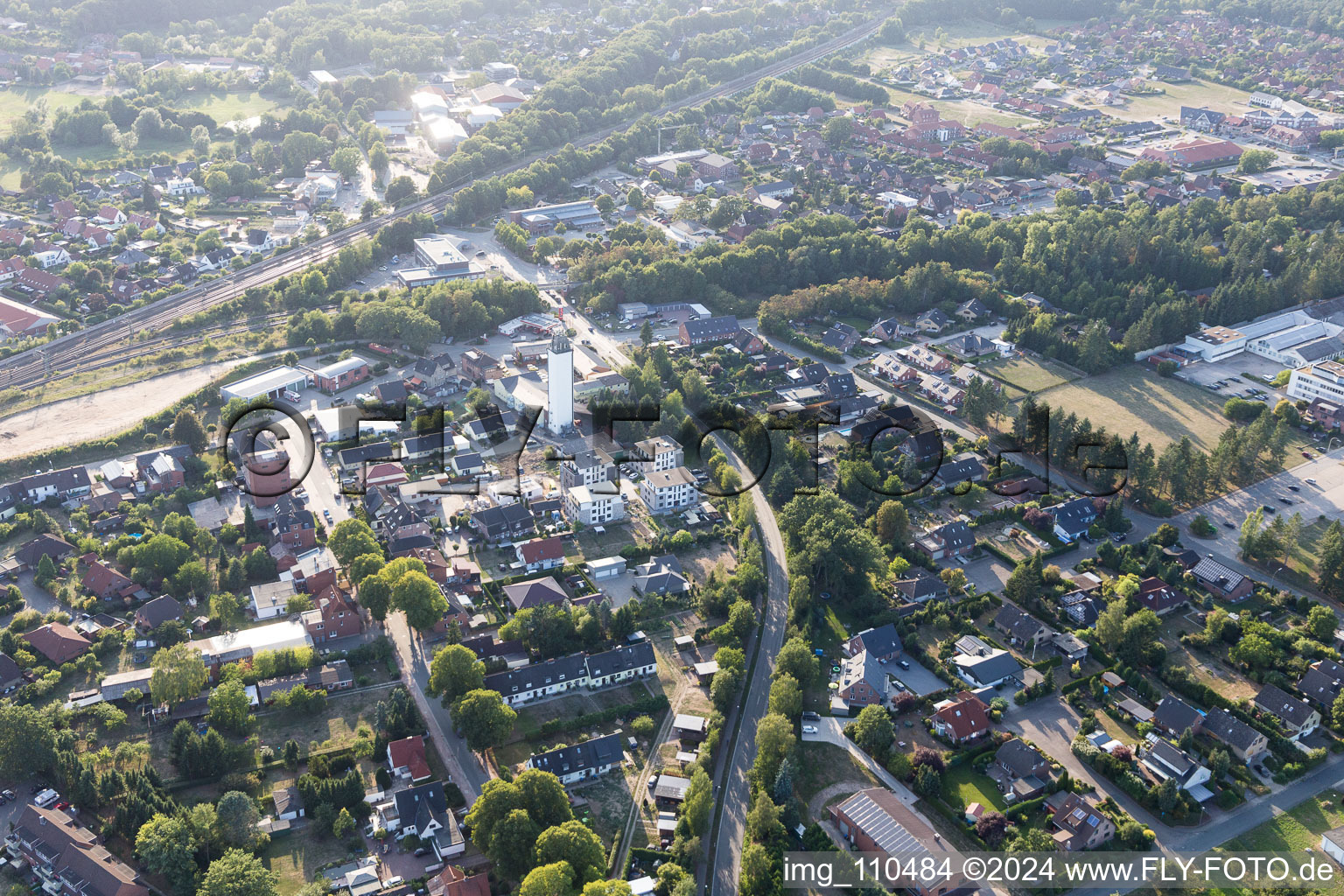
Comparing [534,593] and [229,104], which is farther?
[229,104]

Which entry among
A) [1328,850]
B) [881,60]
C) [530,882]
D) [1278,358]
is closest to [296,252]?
[530,882]

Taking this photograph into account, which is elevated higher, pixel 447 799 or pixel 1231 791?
pixel 447 799

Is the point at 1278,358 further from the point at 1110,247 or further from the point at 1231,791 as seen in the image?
the point at 1231,791

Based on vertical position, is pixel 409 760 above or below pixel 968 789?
above

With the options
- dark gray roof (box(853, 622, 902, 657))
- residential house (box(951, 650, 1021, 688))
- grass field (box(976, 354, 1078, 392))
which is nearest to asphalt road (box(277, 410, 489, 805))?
dark gray roof (box(853, 622, 902, 657))

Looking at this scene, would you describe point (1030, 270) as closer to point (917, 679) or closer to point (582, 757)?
point (917, 679)

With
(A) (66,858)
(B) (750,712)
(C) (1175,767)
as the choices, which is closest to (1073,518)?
(C) (1175,767)

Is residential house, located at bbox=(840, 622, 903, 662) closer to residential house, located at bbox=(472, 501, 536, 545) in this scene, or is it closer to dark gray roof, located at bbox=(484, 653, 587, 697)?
dark gray roof, located at bbox=(484, 653, 587, 697)
